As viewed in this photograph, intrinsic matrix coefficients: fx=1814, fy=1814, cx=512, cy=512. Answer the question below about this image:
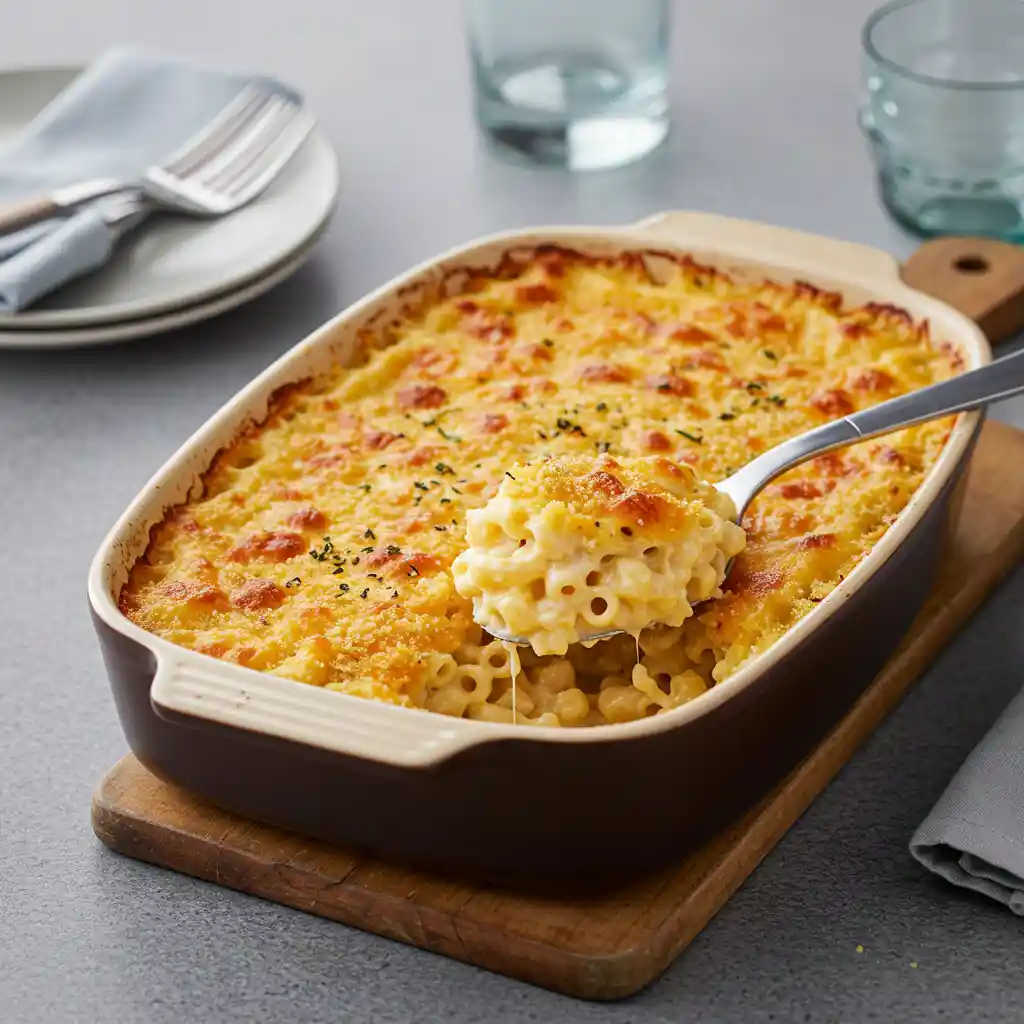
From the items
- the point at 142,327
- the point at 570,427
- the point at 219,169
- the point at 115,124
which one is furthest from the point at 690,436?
the point at 115,124

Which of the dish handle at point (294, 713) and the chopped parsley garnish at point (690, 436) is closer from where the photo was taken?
the dish handle at point (294, 713)

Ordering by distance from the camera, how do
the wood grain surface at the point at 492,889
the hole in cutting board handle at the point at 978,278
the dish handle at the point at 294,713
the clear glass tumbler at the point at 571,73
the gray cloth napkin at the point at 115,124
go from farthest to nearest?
the clear glass tumbler at the point at 571,73
the gray cloth napkin at the point at 115,124
the hole in cutting board handle at the point at 978,278
the wood grain surface at the point at 492,889
the dish handle at the point at 294,713

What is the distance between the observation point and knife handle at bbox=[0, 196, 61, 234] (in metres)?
2.78

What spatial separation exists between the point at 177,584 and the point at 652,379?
2.22 ft

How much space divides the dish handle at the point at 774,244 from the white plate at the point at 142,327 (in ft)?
2.04

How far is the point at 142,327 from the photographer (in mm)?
2711

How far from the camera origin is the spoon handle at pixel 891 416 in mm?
2004

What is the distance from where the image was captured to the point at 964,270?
2.69 m

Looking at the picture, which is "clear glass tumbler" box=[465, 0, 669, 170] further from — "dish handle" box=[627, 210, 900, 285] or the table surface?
"dish handle" box=[627, 210, 900, 285]

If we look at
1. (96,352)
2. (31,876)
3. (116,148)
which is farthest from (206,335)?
(31,876)

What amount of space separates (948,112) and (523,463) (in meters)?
1.14

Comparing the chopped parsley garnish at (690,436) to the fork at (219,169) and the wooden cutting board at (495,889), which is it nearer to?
the wooden cutting board at (495,889)

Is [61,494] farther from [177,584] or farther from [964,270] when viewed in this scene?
→ [964,270]

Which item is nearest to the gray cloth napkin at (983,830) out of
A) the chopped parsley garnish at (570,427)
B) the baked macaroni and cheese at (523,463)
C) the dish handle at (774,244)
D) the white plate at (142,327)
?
the baked macaroni and cheese at (523,463)
